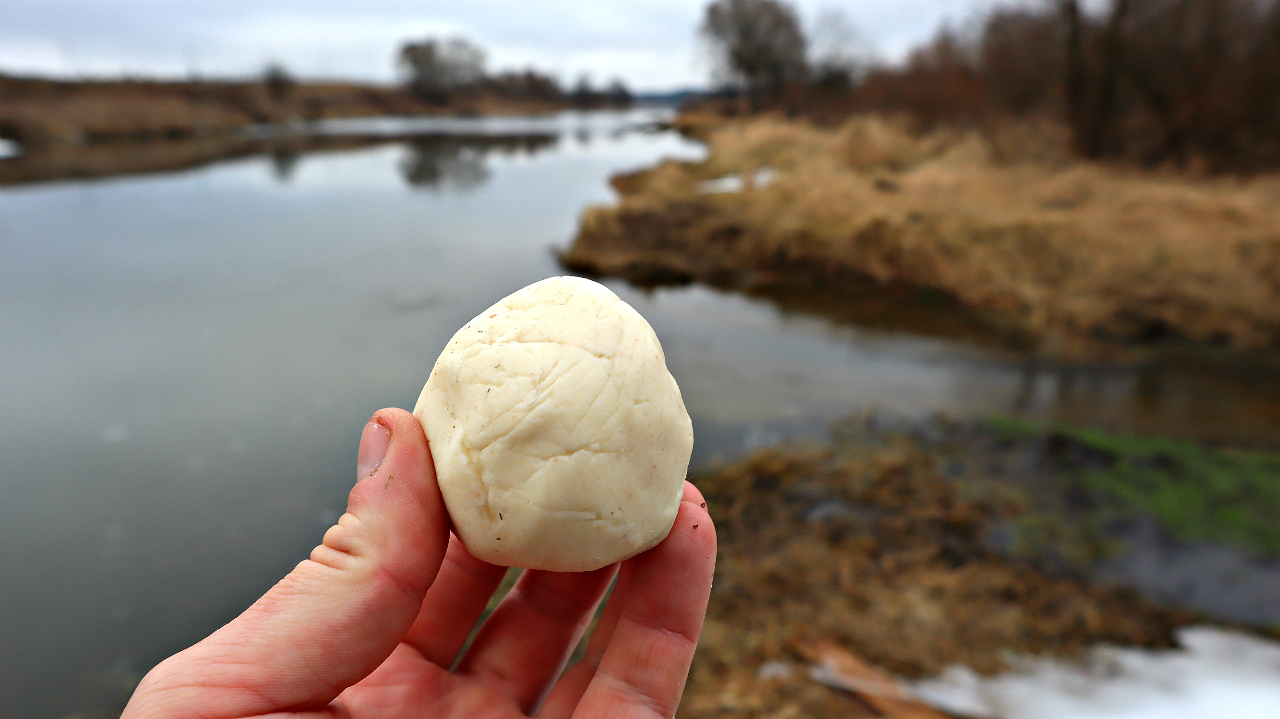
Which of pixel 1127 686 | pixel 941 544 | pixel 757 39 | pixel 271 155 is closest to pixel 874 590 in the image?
pixel 941 544

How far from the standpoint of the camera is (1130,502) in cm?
539

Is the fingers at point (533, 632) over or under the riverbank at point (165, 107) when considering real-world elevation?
under

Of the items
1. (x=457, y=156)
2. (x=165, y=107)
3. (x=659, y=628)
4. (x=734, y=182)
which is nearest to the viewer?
(x=659, y=628)

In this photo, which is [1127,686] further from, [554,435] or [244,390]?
[244,390]

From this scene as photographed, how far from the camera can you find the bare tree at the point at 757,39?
147ft

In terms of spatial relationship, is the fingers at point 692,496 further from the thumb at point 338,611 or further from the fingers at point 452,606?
the thumb at point 338,611

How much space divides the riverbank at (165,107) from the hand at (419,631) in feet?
129

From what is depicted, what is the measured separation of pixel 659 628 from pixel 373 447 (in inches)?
38.8

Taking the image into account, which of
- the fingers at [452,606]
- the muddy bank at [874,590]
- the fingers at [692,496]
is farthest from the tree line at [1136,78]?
the fingers at [452,606]

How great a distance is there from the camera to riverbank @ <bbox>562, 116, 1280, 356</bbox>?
9211 millimetres

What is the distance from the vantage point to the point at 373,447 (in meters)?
1.94

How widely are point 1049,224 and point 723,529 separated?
8915 mm

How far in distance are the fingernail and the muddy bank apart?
2324 millimetres

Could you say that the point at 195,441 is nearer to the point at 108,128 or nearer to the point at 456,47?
the point at 108,128
